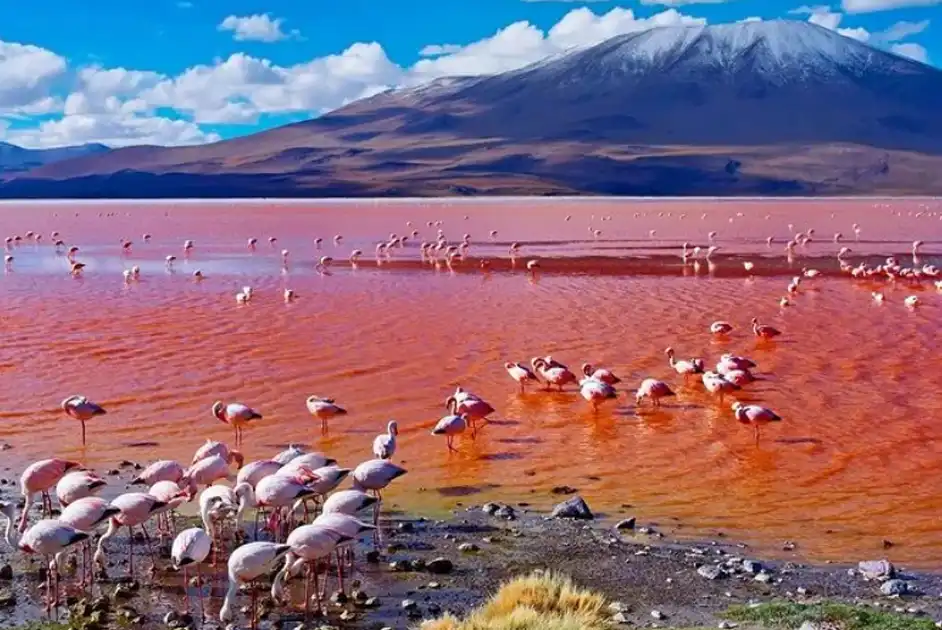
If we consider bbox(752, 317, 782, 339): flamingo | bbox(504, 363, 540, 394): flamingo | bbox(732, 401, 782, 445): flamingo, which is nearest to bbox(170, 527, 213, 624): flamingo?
bbox(732, 401, 782, 445): flamingo

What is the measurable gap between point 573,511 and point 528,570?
4.89 ft

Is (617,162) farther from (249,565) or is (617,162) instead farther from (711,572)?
(249,565)

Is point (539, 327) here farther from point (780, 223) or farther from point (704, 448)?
point (780, 223)

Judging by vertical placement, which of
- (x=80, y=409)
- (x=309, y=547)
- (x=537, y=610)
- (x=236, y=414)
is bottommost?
(x=537, y=610)

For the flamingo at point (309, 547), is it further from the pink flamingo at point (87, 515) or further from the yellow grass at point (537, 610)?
the pink flamingo at point (87, 515)

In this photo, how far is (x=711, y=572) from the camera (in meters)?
8.52

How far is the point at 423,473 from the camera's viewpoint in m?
11.8

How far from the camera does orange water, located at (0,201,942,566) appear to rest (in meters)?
11.1

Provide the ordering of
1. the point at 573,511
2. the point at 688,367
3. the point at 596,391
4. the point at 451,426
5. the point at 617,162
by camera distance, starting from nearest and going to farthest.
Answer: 1. the point at 573,511
2. the point at 451,426
3. the point at 596,391
4. the point at 688,367
5. the point at 617,162

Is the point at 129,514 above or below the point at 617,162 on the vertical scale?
below

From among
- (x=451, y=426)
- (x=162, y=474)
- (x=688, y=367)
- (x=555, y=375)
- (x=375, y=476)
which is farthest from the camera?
(x=688, y=367)

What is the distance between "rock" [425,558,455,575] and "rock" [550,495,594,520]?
169cm

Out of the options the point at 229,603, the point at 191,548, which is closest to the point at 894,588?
the point at 229,603

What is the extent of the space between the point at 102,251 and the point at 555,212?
37.0 m
